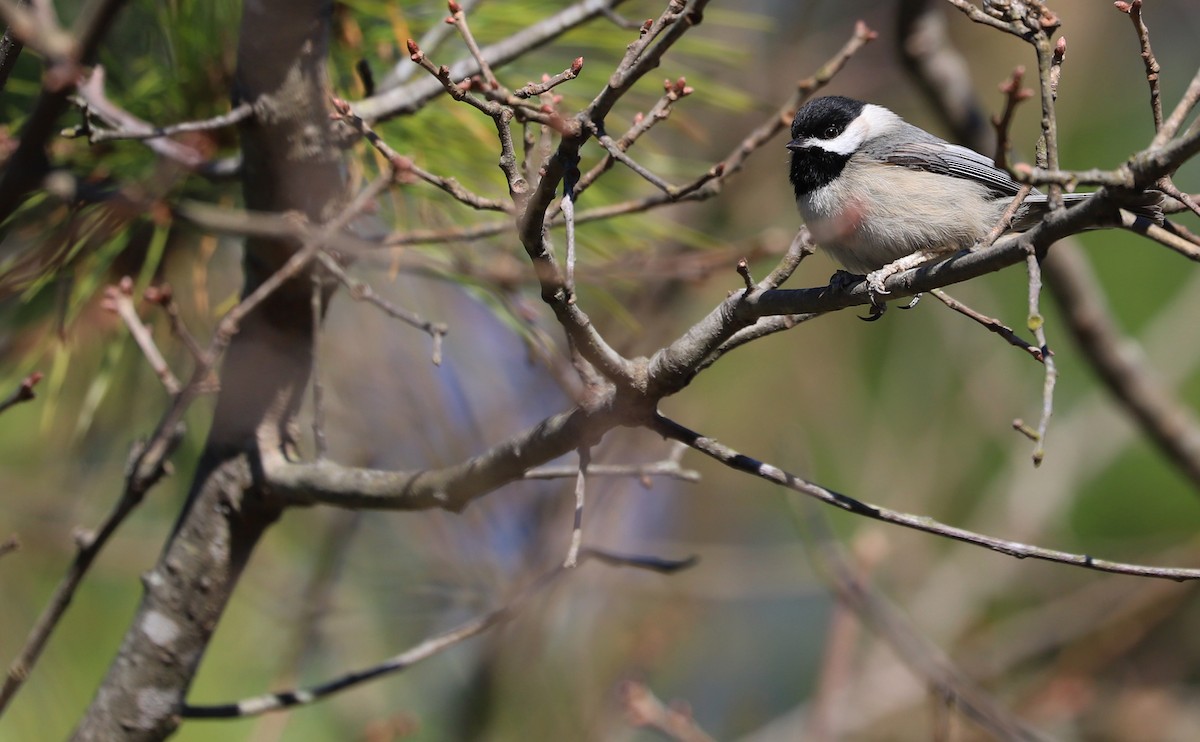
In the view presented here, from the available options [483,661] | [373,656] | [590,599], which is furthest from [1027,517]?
[373,656]

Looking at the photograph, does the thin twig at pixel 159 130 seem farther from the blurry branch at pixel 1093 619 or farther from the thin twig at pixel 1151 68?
the blurry branch at pixel 1093 619

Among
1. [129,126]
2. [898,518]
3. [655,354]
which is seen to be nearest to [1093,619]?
[898,518]

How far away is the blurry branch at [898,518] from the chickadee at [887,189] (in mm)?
754

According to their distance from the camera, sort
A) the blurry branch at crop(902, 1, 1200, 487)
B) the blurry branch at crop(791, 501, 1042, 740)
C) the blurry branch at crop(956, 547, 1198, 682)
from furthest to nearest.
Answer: the blurry branch at crop(956, 547, 1198, 682) → the blurry branch at crop(902, 1, 1200, 487) → the blurry branch at crop(791, 501, 1042, 740)

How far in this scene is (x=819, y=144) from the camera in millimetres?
2748

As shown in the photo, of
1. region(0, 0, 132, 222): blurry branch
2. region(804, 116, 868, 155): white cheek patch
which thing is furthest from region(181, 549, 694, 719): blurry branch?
region(804, 116, 868, 155): white cheek patch

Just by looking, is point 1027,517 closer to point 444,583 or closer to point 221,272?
point 444,583

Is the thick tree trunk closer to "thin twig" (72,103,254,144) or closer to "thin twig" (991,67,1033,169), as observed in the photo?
"thin twig" (72,103,254,144)

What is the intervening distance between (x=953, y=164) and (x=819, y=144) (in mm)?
335

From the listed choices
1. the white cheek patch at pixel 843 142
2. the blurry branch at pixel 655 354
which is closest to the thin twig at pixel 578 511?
the blurry branch at pixel 655 354

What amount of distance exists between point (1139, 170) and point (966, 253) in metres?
0.26

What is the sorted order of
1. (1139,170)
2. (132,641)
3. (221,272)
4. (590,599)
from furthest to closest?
(590,599) < (221,272) < (132,641) < (1139,170)

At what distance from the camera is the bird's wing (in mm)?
2650

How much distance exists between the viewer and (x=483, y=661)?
377 cm
